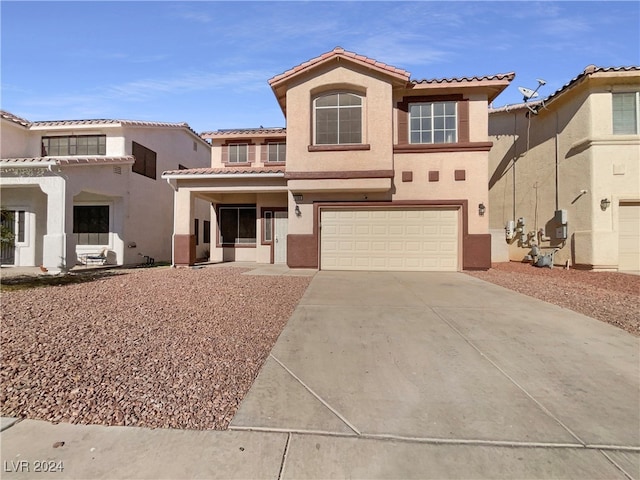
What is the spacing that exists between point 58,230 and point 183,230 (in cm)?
409

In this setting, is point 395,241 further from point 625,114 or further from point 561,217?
point 625,114

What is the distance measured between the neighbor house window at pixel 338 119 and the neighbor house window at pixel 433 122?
205cm

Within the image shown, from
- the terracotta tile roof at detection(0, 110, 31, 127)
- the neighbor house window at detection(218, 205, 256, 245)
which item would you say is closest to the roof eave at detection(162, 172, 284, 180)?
the neighbor house window at detection(218, 205, 256, 245)

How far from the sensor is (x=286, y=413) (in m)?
2.84

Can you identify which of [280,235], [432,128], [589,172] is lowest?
[280,235]

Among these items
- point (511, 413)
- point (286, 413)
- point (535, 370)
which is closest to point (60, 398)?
point (286, 413)

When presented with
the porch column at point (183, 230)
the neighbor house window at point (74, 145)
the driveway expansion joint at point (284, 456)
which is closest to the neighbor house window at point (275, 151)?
the porch column at point (183, 230)

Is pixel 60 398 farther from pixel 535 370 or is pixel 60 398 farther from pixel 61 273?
pixel 61 273

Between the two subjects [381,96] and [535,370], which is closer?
[535,370]

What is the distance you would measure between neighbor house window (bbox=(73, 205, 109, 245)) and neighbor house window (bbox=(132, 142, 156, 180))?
2.39m

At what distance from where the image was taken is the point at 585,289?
8289 mm

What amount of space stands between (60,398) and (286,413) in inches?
81.9

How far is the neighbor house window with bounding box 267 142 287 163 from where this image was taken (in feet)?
53.4

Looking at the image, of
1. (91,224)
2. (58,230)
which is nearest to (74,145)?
(91,224)
